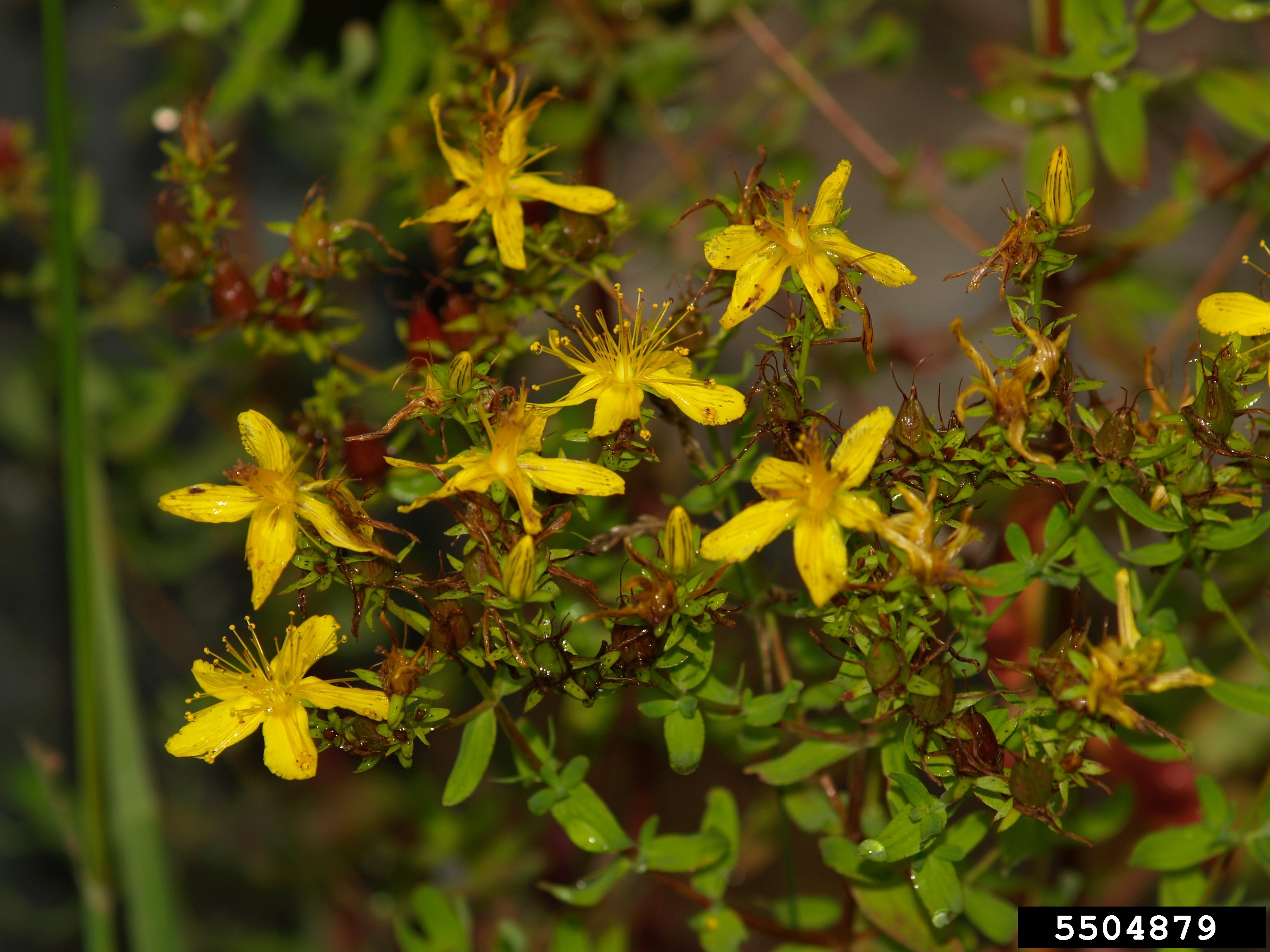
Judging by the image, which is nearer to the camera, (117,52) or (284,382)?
(284,382)

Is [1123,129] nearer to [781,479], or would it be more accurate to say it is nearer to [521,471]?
[781,479]

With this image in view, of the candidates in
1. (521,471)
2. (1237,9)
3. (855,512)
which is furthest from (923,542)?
(1237,9)

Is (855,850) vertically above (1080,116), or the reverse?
(1080,116)

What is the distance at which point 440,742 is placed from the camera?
148 centimetres

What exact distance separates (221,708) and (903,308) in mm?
1199

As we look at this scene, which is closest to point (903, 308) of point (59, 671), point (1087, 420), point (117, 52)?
point (1087, 420)

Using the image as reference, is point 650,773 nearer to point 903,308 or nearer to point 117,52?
point 903,308

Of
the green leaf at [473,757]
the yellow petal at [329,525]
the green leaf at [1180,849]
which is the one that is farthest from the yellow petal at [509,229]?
the green leaf at [1180,849]

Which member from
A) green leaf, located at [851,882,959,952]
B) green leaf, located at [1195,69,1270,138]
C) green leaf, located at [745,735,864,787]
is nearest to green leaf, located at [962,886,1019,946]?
green leaf, located at [851,882,959,952]

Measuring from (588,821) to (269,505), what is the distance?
329 millimetres

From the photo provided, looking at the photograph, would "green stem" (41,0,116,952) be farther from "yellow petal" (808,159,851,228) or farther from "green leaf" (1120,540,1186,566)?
"green leaf" (1120,540,1186,566)

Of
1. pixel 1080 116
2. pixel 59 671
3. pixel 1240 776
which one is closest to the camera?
pixel 1080 116

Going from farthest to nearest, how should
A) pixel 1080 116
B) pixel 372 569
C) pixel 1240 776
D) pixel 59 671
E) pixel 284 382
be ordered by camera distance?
pixel 59 671
pixel 284 382
pixel 1240 776
pixel 1080 116
pixel 372 569

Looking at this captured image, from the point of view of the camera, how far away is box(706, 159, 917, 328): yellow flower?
2.23 feet
